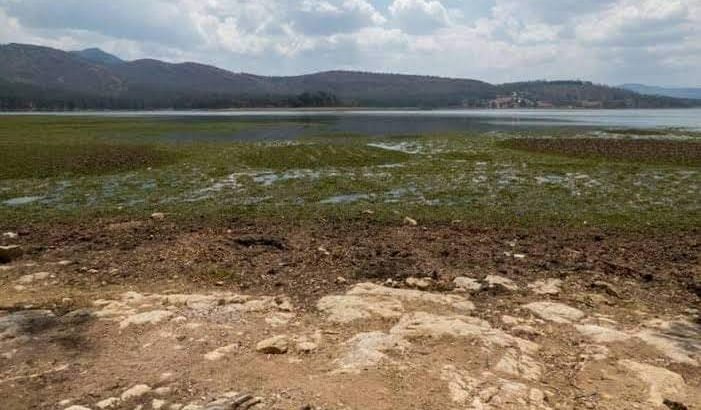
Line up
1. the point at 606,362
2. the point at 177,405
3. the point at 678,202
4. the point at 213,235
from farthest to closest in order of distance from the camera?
the point at 678,202 → the point at 213,235 → the point at 606,362 → the point at 177,405

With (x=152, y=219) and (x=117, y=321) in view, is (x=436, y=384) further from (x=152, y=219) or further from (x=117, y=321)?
(x=152, y=219)

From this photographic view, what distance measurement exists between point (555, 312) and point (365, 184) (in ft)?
49.3

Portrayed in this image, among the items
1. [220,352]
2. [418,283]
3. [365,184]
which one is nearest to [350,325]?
[220,352]

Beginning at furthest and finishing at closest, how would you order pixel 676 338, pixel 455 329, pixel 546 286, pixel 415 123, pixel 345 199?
pixel 415 123, pixel 345 199, pixel 546 286, pixel 455 329, pixel 676 338

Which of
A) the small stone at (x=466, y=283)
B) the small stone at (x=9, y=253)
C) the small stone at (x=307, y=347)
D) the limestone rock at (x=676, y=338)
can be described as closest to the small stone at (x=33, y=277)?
the small stone at (x=9, y=253)

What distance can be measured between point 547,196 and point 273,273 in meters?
13.4

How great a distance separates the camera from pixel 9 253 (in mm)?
11664

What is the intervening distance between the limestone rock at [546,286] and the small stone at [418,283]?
2.08 meters

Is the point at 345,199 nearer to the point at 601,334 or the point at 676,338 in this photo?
the point at 601,334

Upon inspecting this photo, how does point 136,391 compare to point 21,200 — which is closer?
point 136,391

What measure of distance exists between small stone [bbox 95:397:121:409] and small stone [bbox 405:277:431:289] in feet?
19.1

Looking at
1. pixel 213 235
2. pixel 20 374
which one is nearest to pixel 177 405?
pixel 20 374

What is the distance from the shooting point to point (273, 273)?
421 inches

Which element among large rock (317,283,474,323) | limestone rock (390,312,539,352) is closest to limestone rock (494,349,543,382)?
limestone rock (390,312,539,352)
